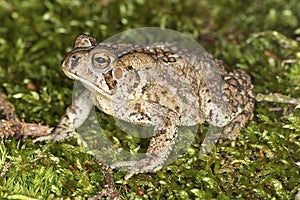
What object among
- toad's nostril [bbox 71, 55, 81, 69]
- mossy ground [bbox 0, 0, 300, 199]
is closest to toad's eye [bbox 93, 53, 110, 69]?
toad's nostril [bbox 71, 55, 81, 69]

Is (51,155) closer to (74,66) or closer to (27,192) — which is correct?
(27,192)

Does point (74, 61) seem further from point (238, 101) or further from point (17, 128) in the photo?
point (238, 101)

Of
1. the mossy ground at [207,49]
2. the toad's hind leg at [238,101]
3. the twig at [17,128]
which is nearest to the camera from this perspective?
the mossy ground at [207,49]

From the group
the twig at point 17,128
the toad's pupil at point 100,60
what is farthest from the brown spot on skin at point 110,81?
the twig at point 17,128

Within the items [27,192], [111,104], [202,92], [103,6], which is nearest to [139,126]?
[111,104]

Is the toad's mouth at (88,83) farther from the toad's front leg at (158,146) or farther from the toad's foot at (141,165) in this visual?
the toad's foot at (141,165)

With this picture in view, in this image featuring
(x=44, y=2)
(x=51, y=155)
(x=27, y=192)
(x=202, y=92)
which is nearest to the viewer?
(x=27, y=192)

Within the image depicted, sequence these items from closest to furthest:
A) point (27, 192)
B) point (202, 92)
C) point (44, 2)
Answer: point (27, 192) → point (202, 92) → point (44, 2)
